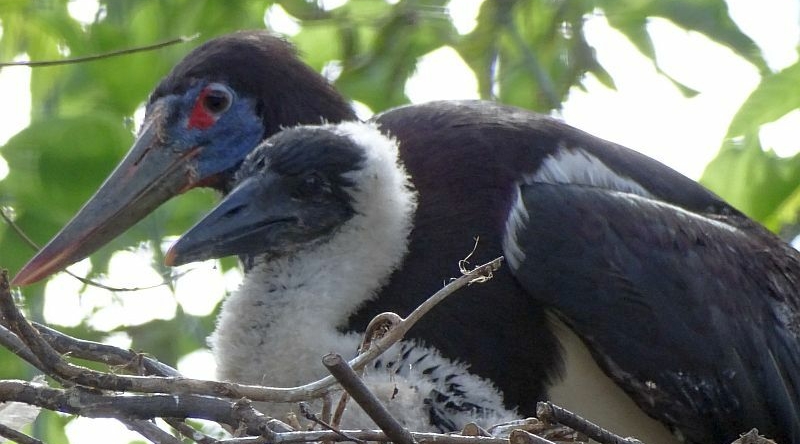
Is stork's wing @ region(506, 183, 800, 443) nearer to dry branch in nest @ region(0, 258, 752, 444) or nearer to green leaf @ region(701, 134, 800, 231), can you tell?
green leaf @ region(701, 134, 800, 231)

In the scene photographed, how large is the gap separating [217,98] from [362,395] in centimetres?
195

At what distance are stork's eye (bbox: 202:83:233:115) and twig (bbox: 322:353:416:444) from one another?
1889 millimetres

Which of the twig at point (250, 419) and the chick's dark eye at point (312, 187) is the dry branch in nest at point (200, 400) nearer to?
the twig at point (250, 419)

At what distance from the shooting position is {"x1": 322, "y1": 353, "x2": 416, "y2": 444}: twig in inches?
86.1

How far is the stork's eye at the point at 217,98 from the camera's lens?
4027 mm

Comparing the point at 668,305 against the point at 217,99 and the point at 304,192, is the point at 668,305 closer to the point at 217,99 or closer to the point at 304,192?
the point at 304,192

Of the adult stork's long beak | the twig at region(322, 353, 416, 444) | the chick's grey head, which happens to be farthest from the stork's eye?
the twig at region(322, 353, 416, 444)

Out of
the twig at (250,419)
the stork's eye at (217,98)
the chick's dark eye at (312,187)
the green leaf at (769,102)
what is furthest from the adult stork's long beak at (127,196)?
the green leaf at (769,102)

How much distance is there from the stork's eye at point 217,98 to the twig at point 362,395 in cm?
189

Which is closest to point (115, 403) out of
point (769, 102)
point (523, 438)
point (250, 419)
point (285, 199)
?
point (250, 419)

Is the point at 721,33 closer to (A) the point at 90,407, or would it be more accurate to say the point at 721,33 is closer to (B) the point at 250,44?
(B) the point at 250,44

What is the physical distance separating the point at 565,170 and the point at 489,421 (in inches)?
29.5

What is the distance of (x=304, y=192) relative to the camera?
10.9ft

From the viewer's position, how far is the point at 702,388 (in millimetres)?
3281
